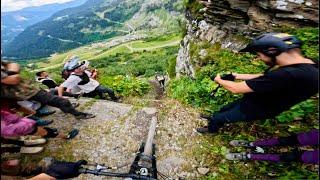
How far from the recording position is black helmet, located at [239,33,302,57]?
5129 millimetres

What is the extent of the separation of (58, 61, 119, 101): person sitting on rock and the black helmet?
7.44m

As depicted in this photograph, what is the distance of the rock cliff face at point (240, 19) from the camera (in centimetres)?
1111

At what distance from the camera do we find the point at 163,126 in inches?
355

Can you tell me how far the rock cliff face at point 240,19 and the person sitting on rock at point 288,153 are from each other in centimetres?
594

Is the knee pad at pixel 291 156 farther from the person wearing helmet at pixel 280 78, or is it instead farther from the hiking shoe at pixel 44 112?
the hiking shoe at pixel 44 112

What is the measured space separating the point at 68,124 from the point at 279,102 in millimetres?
6202

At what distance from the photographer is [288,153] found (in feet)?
19.8

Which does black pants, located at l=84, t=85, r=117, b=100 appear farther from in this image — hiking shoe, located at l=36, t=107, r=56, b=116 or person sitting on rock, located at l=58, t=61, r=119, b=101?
hiking shoe, located at l=36, t=107, r=56, b=116

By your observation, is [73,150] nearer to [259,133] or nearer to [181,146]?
[181,146]

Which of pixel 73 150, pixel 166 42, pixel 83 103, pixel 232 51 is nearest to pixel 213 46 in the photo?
pixel 232 51

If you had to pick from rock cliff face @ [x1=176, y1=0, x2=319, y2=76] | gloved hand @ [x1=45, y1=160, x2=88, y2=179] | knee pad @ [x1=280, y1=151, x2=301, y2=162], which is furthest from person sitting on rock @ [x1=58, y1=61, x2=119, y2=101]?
knee pad @ [x1=280, y1=151, x2=301, y2=162]

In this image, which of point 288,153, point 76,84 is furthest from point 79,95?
point 288,153

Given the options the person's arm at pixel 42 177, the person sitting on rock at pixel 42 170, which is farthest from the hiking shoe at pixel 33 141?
the person's arm at pixel 42 177

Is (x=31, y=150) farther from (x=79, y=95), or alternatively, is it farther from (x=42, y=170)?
(x=79, y=95)
